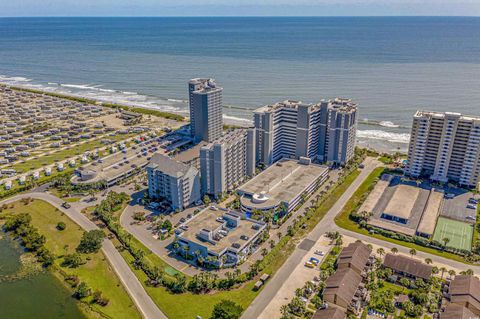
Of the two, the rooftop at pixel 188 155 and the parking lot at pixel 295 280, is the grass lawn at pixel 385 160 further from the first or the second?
the rooftop at pixel 188 155

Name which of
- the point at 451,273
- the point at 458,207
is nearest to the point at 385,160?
the point at 458,207

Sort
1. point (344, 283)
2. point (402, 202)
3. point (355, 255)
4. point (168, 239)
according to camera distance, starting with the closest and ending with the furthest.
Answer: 1. point (344, 283)
2. point (355, 255)
3. point (168, 239)
4. point (402, 202)

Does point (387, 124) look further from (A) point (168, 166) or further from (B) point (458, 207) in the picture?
(A) point (168, 166)

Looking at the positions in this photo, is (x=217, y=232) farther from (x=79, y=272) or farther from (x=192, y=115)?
(x=192, y=115)

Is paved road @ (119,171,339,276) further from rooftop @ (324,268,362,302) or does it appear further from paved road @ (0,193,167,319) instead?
rooftop @ (324,268,362,302)

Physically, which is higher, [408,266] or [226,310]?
[408,266]

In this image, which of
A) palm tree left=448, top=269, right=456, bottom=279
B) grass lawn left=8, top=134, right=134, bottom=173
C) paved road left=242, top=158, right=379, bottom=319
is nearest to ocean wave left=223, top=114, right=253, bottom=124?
grass lawn left=8, top=134, right=134, bottom=173
